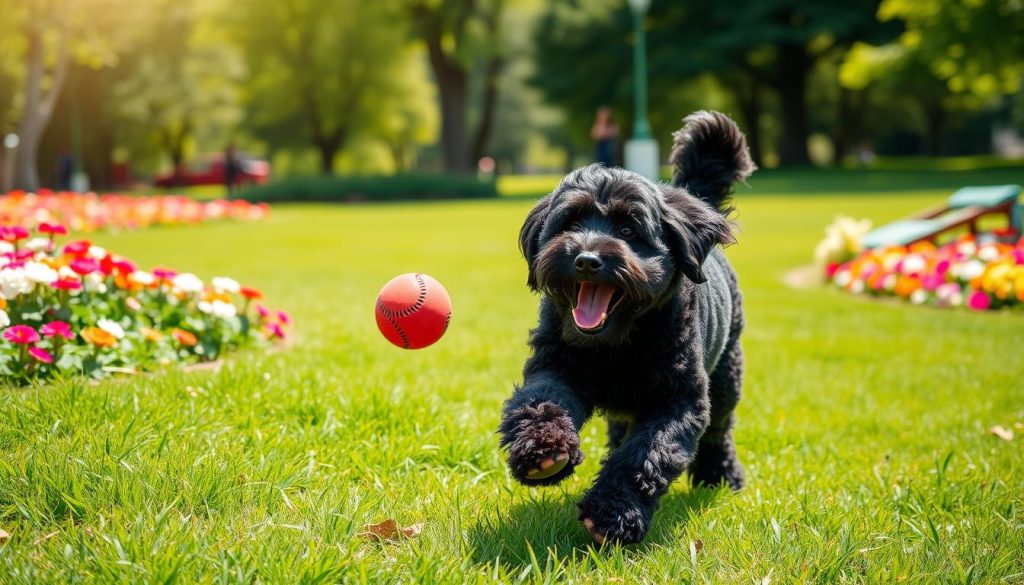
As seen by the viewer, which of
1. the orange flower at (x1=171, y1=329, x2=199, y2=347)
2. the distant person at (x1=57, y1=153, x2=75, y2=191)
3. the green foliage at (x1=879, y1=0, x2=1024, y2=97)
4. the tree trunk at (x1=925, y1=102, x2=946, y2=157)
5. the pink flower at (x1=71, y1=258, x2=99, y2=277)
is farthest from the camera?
the tree trunk at (x1=925, y1=102, x2=946, y2=157)

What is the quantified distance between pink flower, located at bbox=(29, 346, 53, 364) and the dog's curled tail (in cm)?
312

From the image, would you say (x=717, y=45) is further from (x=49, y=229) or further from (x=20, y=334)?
(x=20, y=334)

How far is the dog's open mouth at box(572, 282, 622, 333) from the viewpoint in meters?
3.20

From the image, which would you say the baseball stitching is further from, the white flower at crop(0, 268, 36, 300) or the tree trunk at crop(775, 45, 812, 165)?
the tree trunk at crop(775, 45, 812, 165)

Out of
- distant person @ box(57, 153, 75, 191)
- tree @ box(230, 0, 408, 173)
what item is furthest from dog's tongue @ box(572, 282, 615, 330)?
distant person @ box(57, 153, 75, 191)

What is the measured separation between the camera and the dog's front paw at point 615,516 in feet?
10.0

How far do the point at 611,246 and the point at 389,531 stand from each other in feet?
4.14

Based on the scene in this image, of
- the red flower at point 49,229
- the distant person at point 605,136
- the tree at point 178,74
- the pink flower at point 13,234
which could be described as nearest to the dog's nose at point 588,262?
the red flower at point 49,229

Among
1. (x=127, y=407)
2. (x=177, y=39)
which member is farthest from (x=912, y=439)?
(x=177, y=39)

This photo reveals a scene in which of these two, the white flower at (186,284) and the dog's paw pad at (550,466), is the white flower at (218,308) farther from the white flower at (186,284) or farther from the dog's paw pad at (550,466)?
the dog's paw pad at (550,466)

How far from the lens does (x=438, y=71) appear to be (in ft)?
131

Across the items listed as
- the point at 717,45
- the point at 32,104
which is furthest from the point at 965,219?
the point at 717,45

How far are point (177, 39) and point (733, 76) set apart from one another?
2968cm

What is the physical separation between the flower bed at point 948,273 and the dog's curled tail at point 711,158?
5.94m
